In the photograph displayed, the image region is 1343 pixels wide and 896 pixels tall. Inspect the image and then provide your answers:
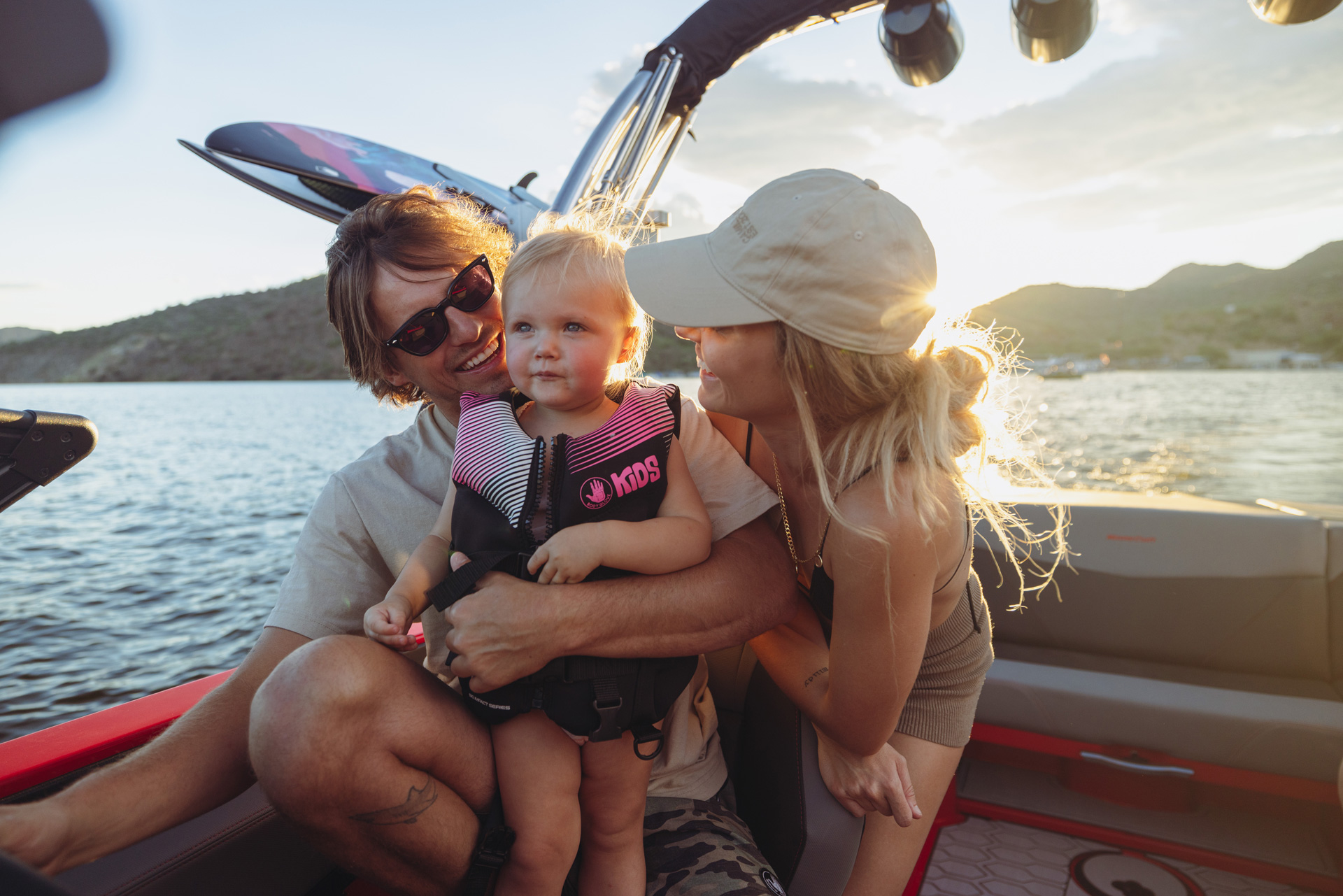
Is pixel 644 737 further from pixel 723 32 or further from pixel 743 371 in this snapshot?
pixel 723 32

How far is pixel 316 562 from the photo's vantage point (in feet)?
5.15

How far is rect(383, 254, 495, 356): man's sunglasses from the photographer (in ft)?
5.48

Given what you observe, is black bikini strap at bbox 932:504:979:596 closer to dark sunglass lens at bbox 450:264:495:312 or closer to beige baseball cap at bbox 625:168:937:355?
beige baseball cap at bbox 625:168:937:355

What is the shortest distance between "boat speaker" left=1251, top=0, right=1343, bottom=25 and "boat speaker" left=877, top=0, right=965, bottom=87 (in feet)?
3.79

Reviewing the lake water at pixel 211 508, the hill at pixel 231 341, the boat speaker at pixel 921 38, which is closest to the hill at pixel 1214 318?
the lake water at pixel 211 508

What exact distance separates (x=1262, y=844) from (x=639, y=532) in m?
2.59

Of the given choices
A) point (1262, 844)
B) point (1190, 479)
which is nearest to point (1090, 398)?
point (1190, 479)

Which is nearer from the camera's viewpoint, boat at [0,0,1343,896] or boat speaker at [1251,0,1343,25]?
boat at [0,0,1343,896]

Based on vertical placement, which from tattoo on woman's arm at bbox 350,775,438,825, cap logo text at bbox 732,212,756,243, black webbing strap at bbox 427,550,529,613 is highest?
cap logo text at bbox 732,212,756,243

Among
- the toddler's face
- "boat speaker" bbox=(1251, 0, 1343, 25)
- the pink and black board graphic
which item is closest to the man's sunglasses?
the toddler's face

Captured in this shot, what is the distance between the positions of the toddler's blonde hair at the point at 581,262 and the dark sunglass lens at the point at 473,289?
0.16m

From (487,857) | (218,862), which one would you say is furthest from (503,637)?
(218,862)

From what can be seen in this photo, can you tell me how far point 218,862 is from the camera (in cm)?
137

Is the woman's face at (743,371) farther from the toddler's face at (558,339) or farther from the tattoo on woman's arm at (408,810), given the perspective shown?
the tattoo on woman's arm at (408,810)
